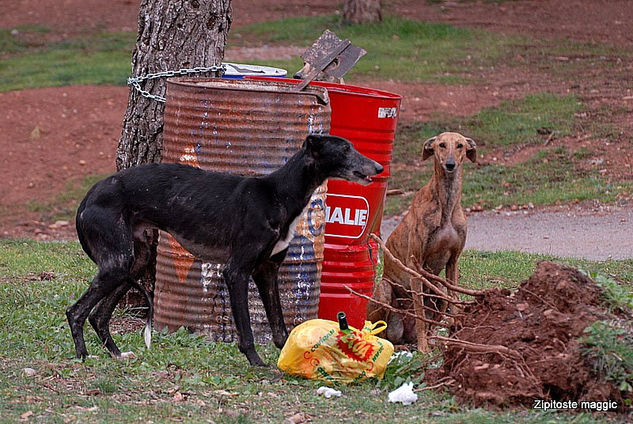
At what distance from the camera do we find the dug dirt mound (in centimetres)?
485

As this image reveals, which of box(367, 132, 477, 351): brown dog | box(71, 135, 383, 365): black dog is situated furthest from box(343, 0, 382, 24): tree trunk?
box(71, 135, 383, 365): black dog

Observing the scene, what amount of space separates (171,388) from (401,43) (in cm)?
1594

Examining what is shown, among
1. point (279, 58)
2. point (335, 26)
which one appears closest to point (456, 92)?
point (279, 58)

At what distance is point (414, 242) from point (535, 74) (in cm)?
1171

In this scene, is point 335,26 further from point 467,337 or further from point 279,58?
point 467,337

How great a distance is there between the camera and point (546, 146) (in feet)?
46.7

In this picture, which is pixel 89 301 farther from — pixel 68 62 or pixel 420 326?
pixel 68 62

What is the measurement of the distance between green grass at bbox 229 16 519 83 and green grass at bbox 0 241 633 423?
450 inches

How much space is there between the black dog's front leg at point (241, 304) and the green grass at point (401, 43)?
11.7 metres

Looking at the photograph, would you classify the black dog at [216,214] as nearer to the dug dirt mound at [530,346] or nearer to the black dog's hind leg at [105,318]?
the black dog's hind leg at [105,318]

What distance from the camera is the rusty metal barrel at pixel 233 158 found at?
6281 millimetres

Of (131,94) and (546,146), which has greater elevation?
(131,94)

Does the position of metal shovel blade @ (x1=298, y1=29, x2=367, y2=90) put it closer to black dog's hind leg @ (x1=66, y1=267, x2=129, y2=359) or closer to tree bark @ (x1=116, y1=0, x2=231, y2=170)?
tree bark @ (x1=116, y1=0, x2=231, y2=170)

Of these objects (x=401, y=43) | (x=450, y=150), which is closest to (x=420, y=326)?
(x=450, y=150)
